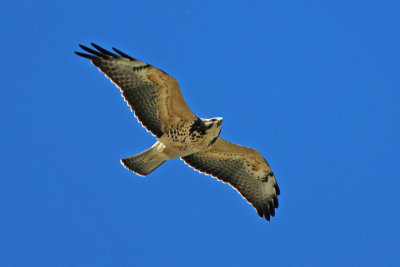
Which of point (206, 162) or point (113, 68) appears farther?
point (206, 162)

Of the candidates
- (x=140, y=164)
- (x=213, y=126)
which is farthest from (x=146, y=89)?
(x=140, y=164)

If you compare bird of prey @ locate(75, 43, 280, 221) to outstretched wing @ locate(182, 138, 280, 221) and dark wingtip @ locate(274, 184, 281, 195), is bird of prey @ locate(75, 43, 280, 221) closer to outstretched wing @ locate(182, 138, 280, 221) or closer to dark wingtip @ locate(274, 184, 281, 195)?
outstretched wing @ locate(182, 138, 280, 221)

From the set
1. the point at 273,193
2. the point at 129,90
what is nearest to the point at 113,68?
the point at 129,90

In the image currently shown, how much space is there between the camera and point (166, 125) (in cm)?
1287

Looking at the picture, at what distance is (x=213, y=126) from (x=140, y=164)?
1.73 m

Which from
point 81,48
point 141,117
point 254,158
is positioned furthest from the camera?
point 254,158

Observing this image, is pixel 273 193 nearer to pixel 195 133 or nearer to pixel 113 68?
pixel 195 133

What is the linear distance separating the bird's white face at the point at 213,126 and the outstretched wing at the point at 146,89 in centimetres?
40

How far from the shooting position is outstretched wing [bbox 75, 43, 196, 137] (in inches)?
482

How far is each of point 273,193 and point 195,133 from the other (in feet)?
8.75

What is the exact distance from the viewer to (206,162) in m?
13.9

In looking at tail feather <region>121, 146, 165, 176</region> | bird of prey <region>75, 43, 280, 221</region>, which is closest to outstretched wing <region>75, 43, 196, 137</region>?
bird of prey <region>75, 43, 280, 221</region>

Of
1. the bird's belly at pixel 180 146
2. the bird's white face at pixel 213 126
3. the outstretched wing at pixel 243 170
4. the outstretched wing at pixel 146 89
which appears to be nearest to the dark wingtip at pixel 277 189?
the outstretched wing at pixel 243 170

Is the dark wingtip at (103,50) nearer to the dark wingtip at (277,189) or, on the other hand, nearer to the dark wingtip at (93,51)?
the dark wingtip at (93,51)
